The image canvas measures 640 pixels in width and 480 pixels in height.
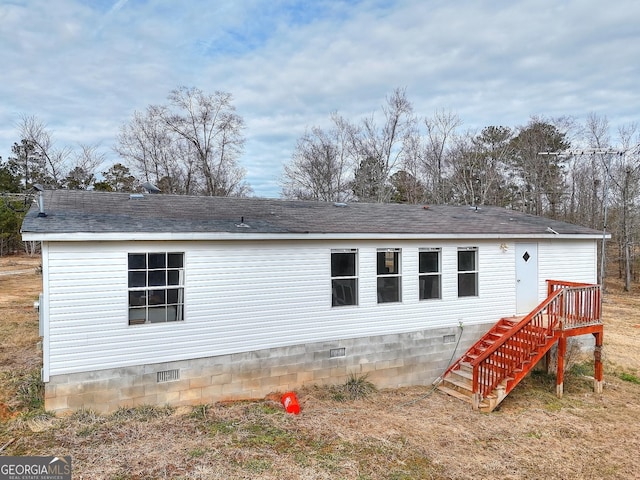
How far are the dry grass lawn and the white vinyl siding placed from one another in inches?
42.0

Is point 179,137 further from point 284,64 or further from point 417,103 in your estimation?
point 417,103

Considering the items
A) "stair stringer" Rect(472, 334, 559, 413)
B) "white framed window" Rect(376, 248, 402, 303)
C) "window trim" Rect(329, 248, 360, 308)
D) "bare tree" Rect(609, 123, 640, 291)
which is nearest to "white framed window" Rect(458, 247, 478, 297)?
"white framed window" Rect(376, 248, 402, 303)

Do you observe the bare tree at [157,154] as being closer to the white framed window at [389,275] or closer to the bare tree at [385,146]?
the bare tree at [385,146]

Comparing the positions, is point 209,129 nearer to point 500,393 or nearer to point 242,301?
point 242,301

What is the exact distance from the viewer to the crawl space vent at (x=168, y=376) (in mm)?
6898

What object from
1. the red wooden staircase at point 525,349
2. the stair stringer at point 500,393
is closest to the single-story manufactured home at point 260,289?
the red wooden staircase at point 525,349

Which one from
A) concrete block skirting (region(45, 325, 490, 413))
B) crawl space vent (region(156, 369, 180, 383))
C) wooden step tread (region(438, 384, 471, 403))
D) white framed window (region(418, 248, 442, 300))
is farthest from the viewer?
white framed window (region(418, 248, 442, 300))

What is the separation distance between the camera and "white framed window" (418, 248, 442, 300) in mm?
9312

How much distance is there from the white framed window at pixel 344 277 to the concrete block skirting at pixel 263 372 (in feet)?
3.01

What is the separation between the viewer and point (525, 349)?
8.36m

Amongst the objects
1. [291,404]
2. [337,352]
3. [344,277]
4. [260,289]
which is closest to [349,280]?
[344,277]

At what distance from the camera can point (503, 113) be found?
27594 millimetres

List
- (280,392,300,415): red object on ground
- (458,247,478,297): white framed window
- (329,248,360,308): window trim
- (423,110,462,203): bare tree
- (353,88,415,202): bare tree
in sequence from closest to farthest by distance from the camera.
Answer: (280,392,300,415): red object on ground → (329,248,360,308): window trim → (458,247,478,297): white framed window → (353,88,415,202): bare tree → (423,110,462,203): bare tree

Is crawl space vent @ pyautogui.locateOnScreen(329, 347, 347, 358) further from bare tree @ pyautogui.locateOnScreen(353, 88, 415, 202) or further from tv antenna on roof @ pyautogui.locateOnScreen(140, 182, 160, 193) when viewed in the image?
bare tree @ pyautogui.locateOnScreen(353, 88, 415, 202)
